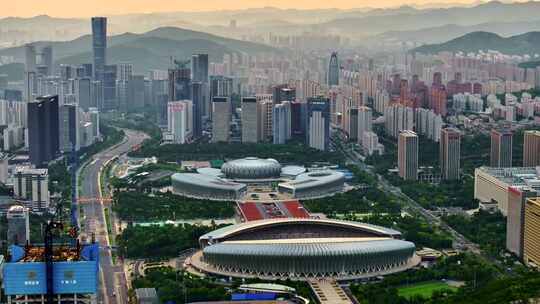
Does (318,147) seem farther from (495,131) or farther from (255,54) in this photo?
(255,54)

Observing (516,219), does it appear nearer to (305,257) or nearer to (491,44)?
(305,257)

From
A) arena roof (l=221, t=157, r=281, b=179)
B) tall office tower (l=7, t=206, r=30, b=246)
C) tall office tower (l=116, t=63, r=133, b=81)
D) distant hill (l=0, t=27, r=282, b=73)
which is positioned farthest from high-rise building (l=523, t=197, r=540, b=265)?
distant hill (l=0, t=27, r=282, b=73)

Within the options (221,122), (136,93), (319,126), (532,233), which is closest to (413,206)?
(532,233)

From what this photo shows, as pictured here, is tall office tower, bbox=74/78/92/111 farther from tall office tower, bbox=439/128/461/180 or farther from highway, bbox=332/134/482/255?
tall office tower, bbox=439/128/461/180

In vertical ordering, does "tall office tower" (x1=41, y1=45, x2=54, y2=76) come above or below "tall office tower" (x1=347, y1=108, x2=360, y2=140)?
above

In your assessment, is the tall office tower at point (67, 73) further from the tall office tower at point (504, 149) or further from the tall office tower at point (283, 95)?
the tall office tower at point (504, 149)

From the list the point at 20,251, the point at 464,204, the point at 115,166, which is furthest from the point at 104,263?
the point at 115,166
